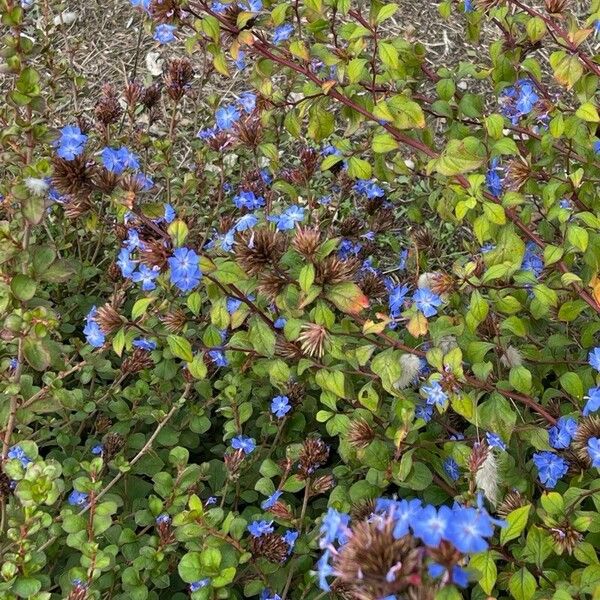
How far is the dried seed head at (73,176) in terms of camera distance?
5.04 ft

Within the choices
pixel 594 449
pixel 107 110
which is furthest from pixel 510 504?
pixel 107 110

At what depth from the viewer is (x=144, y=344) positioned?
2.04m

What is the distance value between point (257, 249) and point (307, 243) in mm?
99

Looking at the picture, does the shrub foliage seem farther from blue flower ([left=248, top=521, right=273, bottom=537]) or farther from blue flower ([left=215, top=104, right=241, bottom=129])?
blue flower ([left=215, top=104, right=241, bottom=129])

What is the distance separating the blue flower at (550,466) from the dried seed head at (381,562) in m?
0.98

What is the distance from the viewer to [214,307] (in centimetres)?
163

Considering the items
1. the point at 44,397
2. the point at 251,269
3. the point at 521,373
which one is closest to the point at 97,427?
the point at 44,397

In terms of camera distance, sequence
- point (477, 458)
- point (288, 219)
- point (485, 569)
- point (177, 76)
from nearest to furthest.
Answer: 1. point (485, 569)
2. point (477, 458)
3. point (288, 219)
4. point (177, 76)

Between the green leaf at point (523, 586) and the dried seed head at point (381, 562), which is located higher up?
the dried seed head at point (381, 562)

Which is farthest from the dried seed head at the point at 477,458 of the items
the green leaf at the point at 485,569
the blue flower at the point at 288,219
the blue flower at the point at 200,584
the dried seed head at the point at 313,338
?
the blue flower at the point at 288,219

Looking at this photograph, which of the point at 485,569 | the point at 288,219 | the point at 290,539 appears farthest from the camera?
the point at 288,219

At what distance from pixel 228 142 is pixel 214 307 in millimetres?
950

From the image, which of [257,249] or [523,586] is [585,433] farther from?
[257,249]

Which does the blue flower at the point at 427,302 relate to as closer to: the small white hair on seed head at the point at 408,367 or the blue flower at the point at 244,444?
the small white hair on seed head at the point at 408,367
